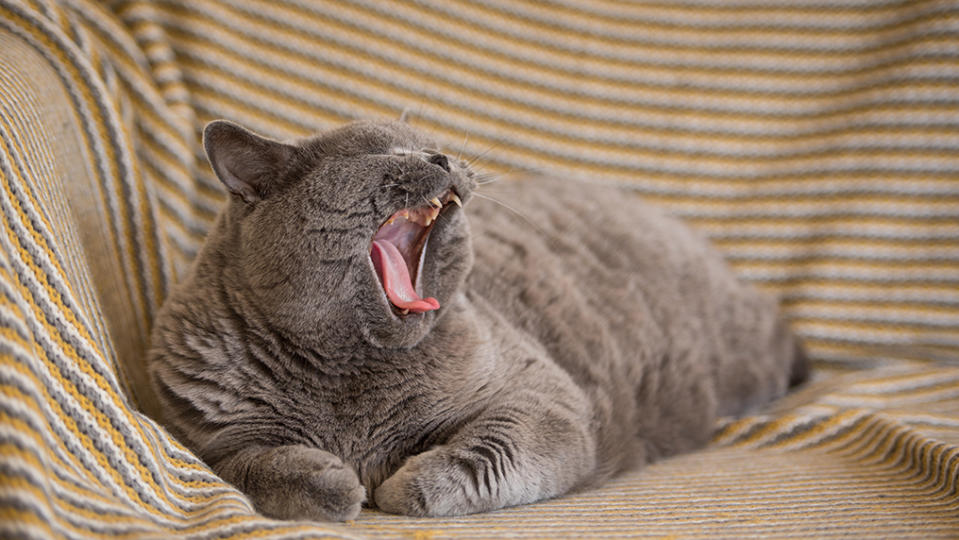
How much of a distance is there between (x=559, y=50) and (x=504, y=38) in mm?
143

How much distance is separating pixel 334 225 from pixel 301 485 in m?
0.33

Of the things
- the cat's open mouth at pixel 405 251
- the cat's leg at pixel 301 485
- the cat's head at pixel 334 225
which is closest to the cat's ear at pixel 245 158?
the cat's head at pixel 334 225

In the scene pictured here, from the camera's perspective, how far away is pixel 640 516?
43.6 inches

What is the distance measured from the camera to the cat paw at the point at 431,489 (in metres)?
1.07

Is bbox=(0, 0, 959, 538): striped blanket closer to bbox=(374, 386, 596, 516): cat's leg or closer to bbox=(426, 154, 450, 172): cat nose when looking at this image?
bbox=(374, 386, 596, 516): cat's leg

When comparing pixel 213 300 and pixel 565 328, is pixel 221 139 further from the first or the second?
pixel 565 328

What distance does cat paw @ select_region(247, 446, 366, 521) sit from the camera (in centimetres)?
102

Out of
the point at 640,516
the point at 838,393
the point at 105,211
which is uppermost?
the point at 105,211

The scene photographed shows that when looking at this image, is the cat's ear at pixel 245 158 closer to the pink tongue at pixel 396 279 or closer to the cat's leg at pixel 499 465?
Answer: the pink tongue at pixel 396 279

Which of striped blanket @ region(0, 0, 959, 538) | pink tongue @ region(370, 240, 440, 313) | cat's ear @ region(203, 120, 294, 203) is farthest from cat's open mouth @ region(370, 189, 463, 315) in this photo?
striped blanket @ region(0, 0, 959, 538)

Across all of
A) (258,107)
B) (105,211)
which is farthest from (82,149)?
(258,107)

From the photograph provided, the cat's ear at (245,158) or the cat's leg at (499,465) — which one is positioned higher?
the cat's ear at (245,158)

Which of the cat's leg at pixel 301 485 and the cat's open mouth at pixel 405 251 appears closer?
the cat's leg at pixel 301 485

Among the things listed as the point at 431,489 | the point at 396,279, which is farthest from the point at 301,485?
the point at 396,279
